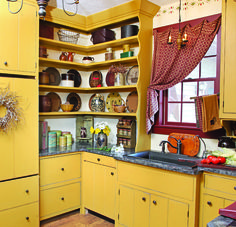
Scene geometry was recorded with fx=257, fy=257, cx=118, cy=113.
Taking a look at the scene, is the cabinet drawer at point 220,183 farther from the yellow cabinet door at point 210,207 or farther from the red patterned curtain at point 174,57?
the red patterned curtain at point 174,57

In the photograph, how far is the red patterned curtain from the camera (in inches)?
111

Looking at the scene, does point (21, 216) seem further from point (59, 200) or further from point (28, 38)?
→ point (28, 38)

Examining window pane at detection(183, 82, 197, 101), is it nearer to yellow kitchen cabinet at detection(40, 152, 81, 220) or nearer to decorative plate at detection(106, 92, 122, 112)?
decorative plate at detection(106, 92, 122, 112)

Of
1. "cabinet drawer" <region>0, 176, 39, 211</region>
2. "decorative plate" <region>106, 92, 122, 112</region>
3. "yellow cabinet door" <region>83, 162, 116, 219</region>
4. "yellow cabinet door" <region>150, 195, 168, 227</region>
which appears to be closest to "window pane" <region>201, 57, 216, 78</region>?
"decorative plate" <region>106, 92, 122, 112</region>

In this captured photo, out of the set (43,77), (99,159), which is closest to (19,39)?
(43,77)

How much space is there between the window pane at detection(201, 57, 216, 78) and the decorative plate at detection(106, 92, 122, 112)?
1.24 metres

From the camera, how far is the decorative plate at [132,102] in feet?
11.5

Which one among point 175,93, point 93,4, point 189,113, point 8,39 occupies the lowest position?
point 189,113

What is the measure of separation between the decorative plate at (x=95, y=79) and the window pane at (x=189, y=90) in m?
1.30

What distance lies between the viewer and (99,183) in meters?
3.34

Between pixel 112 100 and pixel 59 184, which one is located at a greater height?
pixel 112 100

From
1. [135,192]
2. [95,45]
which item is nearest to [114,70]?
[95,45]

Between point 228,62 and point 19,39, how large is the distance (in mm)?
2252

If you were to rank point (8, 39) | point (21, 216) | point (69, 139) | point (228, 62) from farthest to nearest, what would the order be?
point (69, 139) < point (21, 216) < point (8, 39) < point (228, 62)
